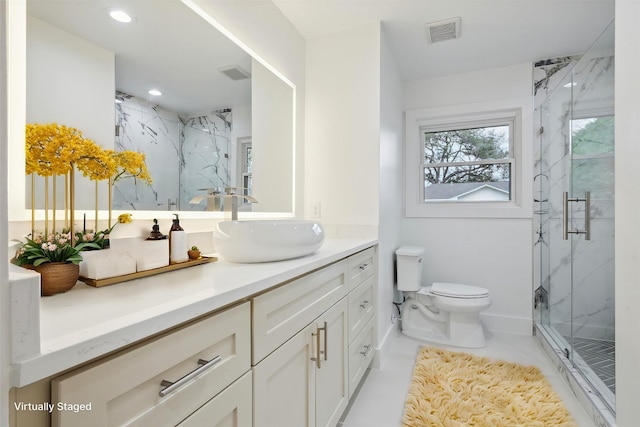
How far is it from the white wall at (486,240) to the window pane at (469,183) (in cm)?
20

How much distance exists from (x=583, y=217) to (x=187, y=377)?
218 cm

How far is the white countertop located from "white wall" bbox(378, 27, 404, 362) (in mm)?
1340

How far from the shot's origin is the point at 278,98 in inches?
80.4

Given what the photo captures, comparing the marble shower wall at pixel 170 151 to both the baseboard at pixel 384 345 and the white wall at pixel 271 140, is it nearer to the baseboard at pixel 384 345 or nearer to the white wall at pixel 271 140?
the white wall at pixel 271 140

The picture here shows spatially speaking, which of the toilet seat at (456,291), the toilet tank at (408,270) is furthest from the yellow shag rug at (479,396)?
the toilet tank at (408,270)

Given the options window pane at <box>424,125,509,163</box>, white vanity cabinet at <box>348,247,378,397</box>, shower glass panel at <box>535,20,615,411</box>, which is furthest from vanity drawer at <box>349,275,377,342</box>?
window pane at <box>424,125,509,163</box>

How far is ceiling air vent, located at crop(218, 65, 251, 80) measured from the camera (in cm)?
159

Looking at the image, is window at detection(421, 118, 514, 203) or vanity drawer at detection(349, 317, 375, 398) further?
window at detection(421, 118, 514, 203)

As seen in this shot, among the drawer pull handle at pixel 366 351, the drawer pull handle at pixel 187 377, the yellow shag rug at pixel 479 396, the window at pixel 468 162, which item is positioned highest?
the window at pixel 468 162

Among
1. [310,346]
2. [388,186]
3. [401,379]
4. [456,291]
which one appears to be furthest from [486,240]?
[310,346]

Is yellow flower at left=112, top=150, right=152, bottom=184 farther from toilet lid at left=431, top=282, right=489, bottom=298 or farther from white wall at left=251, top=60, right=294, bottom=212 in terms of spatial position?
toilet lid at left=431, top=282, right=489, bottom=298

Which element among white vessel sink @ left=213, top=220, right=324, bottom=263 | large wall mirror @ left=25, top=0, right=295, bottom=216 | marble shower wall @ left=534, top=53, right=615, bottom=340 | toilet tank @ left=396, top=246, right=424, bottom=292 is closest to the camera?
large wall mirror @ left=25, top=0, right=295, bottom=216

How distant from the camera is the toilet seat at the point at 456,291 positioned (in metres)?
2.38

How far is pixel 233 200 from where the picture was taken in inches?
58.1
